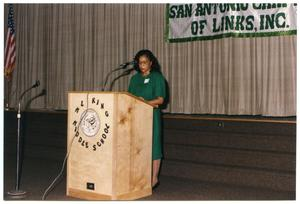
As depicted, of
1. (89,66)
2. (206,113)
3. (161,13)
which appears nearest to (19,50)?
(89,66)

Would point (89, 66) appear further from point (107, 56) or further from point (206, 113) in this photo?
point (206, 113)

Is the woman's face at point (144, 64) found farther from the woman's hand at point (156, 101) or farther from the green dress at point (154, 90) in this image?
the woman's hand at point (156, 101)

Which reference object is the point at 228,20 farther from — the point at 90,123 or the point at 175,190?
the point at 90,123

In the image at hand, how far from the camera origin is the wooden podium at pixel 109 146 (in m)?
3.54

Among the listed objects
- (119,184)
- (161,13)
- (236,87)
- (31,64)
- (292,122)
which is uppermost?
(161,13)

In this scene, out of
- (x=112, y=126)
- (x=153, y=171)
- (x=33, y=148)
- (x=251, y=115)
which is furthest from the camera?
(x=33, y=148)

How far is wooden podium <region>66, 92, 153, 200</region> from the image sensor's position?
3537 millimetres

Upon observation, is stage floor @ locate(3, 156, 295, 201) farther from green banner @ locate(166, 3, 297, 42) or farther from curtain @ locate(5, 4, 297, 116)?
green banner @ locate(166, 3, 297, 42)

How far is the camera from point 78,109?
3768 mm

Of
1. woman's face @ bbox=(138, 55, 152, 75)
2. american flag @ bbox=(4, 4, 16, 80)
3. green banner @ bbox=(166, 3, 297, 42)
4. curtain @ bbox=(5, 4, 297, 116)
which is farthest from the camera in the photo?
american flag @ bbox=(4, 4, 16, 80)

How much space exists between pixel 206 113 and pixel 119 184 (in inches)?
85.5

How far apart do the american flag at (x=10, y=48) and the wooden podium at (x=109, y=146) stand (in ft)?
11.6

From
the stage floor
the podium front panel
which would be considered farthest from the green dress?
the podium front panel

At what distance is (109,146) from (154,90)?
775 millimetres
